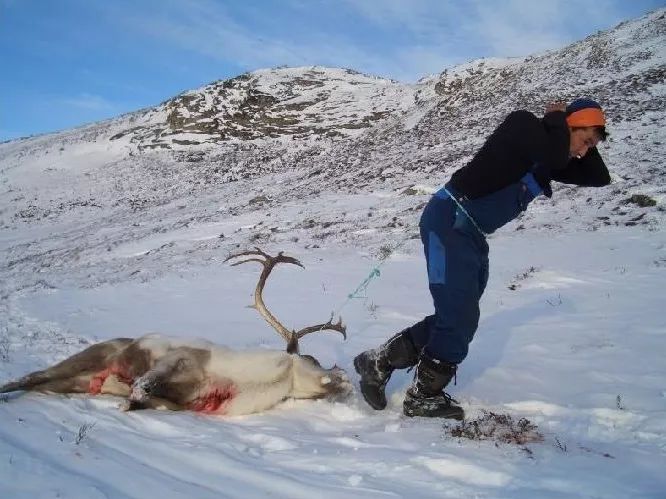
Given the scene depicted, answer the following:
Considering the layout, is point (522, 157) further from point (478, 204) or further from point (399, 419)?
point (399, 419)

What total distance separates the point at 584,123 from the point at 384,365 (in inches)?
89.9

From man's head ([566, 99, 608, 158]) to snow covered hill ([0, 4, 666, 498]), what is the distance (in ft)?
6.07

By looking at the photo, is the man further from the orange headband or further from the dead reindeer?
the dead reindeer

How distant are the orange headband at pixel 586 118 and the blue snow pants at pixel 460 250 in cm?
44

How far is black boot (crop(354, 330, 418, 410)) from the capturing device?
4340 millimetres

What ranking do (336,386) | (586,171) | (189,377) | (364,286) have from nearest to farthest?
1. (586,171)
2. (189,377)
3. (336,386)
4. (364,286)

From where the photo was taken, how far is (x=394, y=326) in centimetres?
700

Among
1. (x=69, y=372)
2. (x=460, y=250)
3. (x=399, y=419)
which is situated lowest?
(x=69, y=372)

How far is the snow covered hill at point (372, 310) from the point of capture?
303 cm

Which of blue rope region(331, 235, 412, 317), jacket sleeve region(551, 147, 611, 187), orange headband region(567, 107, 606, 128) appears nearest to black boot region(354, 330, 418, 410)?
blue rope region(331, 235, 412, 317)

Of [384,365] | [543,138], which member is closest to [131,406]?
[384,365]

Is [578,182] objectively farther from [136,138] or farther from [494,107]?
[136,138]

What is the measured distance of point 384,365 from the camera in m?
4.38

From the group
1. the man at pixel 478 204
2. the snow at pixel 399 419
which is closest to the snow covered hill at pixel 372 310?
the snow at pixel 399 419
